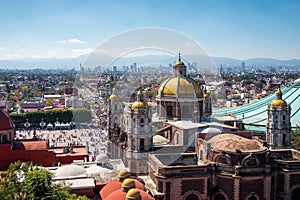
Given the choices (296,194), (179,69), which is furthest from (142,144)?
(296,194)

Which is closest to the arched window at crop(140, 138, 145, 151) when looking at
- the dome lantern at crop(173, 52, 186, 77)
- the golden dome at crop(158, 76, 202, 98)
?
the golden dome at crop(158, 76, 202, 98)

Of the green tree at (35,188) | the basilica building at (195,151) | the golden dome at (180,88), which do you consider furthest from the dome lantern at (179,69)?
the green tree at (35,188)

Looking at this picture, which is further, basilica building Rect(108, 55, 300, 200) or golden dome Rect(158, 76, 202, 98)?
golden dome Rect(158, 76, 202, 98)

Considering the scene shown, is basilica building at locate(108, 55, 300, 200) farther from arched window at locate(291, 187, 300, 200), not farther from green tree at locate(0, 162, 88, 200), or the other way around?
green tree at locate(0, 162, 88, 200)

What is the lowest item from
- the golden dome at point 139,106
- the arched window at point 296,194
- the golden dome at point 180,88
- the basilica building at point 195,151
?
the arched window at point 296,194

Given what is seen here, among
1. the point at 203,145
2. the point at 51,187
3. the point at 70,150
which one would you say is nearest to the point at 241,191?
the point at 203,145

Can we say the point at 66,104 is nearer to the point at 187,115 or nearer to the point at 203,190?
the point at 187,115

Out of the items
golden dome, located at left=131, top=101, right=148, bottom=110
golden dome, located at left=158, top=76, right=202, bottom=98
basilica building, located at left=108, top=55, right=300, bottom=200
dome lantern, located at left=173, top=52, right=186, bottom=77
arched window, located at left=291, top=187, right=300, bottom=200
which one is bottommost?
arched window, located at left=291, top=187, right=300, bottom=200

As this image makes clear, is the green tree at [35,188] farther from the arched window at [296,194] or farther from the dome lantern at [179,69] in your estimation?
the dome lantern at [179,69]
